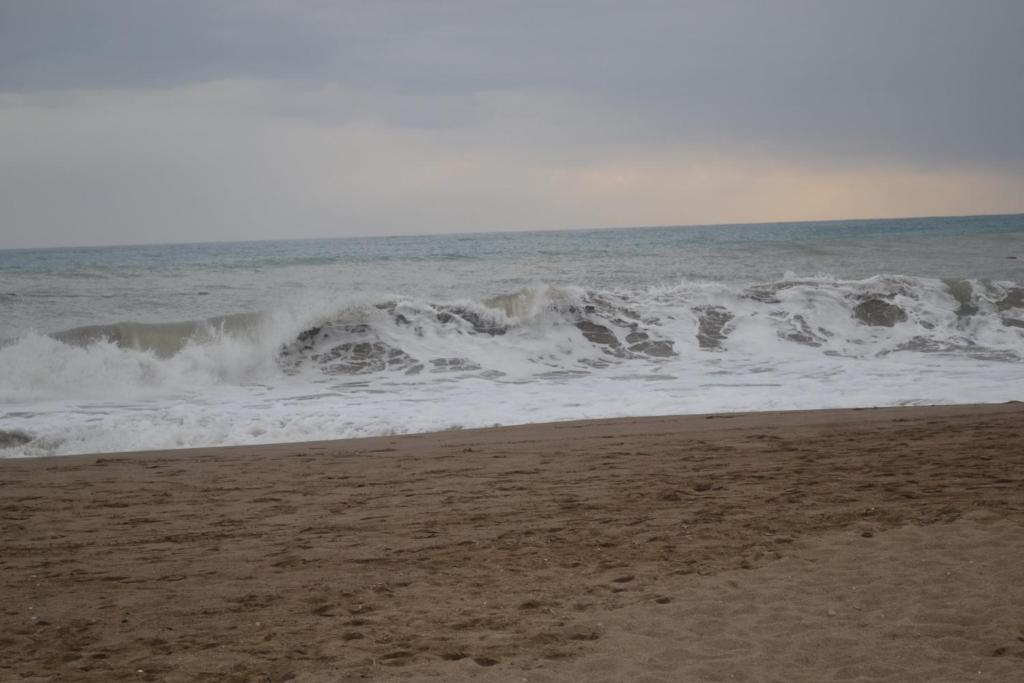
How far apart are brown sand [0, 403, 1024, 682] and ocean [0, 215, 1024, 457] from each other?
2780mm

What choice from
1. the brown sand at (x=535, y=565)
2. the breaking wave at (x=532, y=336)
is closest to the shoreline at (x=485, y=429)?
the brown sand at (x=535, y=565)

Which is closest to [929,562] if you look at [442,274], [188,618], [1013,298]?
[188,618]

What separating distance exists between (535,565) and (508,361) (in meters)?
10.9

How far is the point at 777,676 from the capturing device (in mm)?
3342

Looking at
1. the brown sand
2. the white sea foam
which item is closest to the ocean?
the white sea foam

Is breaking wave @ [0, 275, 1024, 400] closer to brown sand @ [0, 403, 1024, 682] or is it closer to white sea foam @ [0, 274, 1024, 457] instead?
white sea foam @ [0, 274, 1024, 457]

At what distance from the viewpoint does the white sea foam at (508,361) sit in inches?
413

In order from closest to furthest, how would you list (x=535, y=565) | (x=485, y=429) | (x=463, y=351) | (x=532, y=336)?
(x=535, y=565) < (x=485, y=429) < (x=463, y=351) < (x=532, y=336)

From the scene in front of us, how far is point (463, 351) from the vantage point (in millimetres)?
16328

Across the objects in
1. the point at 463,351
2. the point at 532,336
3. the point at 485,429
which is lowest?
the point at 485,429

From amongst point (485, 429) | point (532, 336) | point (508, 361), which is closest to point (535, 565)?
point (485, 429)

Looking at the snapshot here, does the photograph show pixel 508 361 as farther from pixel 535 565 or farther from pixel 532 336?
pixel 535 565

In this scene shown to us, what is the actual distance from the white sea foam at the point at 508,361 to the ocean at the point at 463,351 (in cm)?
5

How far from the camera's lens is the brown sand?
3588 mm
